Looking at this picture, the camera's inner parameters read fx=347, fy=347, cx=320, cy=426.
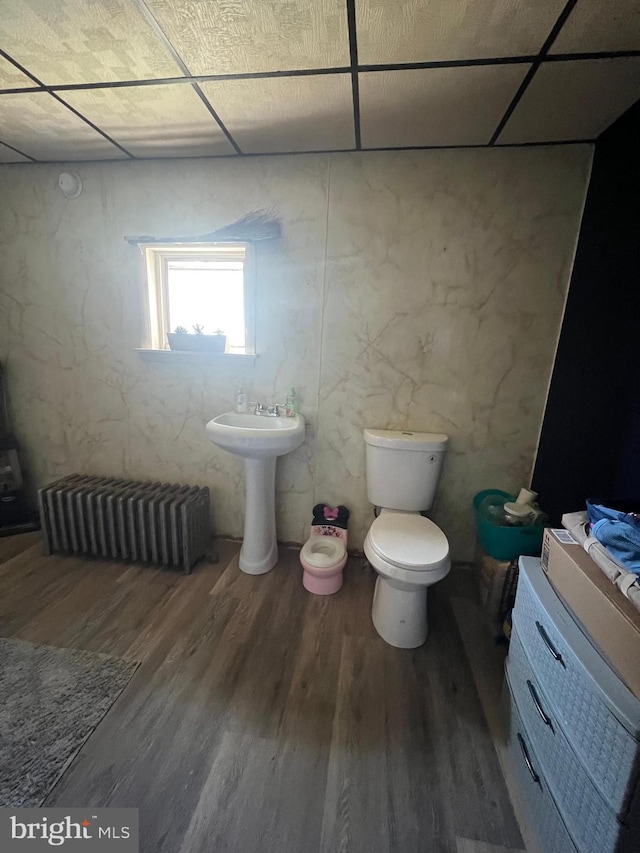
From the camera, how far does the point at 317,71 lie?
1.17 meters

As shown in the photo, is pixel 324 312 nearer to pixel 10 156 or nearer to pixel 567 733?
pixel 567 733

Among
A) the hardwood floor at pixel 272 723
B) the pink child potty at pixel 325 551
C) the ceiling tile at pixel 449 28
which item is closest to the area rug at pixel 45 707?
the hardwood floor at pixel 272 723

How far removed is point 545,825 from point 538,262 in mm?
2007

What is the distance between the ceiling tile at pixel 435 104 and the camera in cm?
117

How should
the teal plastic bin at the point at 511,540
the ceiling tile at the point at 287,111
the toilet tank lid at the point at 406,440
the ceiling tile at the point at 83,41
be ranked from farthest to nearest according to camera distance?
the toilet tank lid at the point at 406,440
the teal plastic bin at the point at 511,540
the ceiling tile at the point at 287,111
the ceiling tile at the point at 83,41

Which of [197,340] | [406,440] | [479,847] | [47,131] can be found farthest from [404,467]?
[47,131]

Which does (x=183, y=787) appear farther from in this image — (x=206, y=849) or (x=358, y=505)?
(x=358, y=505)

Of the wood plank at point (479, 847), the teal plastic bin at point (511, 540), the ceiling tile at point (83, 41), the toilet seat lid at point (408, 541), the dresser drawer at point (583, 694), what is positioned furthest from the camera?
the teal plastic bin at point (511, 540)

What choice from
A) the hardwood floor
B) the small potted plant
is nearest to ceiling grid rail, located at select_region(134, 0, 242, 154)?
the small potted plant

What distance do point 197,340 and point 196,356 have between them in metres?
0.09

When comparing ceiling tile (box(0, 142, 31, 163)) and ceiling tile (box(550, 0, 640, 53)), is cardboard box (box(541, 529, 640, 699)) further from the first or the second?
ceiling tile (box(0, 142, 31, 163))

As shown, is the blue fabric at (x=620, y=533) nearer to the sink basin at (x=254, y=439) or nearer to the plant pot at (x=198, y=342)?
the sink basin at (x=254, y=439)

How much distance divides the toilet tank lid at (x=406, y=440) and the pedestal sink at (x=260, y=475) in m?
0.37

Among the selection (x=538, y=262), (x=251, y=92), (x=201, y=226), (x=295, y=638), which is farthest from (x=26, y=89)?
(x=295, y=638)
